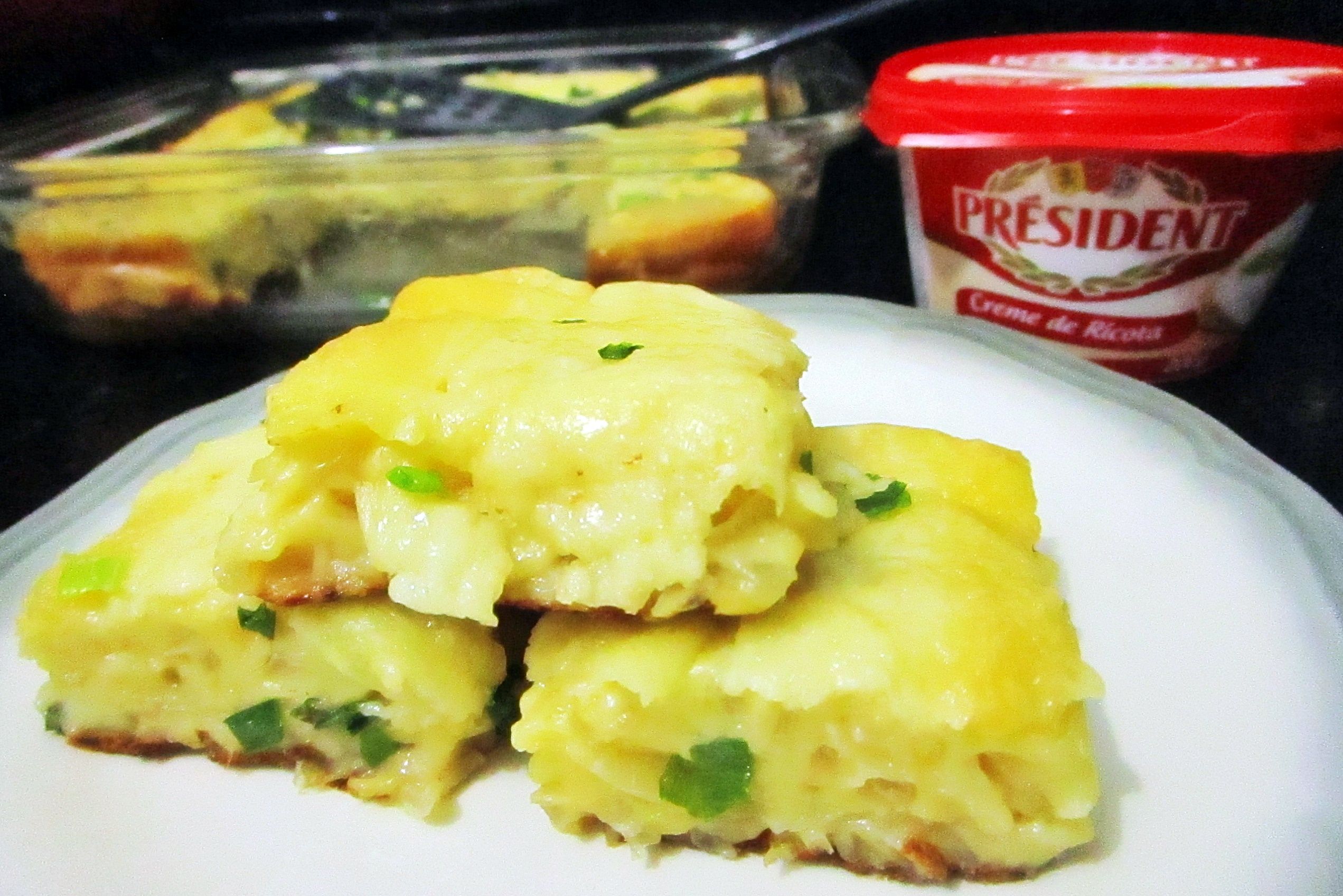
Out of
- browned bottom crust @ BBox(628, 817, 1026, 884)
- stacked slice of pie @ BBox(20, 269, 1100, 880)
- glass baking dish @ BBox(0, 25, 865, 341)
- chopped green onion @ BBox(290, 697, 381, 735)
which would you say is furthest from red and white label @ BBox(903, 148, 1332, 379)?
chopped green onion @ BBox(290, 697, 381, 735)

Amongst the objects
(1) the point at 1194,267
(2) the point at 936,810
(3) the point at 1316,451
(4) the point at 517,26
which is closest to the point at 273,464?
(2) the point at 936,810

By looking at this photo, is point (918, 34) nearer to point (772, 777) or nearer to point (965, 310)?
point (965, 310)

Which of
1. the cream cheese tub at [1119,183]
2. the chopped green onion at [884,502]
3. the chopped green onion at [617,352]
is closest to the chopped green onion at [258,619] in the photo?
the chopped green onion at [617,352]

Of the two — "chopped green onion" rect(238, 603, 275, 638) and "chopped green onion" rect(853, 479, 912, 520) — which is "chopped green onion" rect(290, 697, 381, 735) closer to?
"chopped green onion" rect(238, 603, 275, 638)

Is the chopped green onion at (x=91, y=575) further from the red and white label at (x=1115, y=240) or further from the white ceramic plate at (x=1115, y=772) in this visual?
the red and white label at (x=1115, y=240)

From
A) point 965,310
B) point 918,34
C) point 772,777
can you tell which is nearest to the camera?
point 772,777

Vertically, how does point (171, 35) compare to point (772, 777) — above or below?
above

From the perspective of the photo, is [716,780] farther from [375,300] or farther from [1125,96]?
[375,300]
